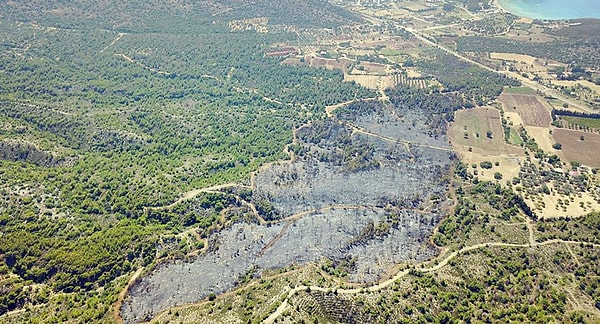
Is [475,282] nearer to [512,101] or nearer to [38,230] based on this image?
[38,230]

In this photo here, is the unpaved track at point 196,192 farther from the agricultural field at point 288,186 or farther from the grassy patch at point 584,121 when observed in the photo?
the grassy patch at point 584,121

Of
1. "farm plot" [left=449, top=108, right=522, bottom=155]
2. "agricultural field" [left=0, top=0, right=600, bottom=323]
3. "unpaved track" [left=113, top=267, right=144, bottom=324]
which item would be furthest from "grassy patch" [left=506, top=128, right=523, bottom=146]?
"unpaved track" [left=113, top=267, right=144, bottom=324]

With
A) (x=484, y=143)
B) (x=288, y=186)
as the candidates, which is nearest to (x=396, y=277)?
(x=288, y=186)

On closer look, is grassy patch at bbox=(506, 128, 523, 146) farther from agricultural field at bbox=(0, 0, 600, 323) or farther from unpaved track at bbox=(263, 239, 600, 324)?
unpaved track at bbox=(263, 239, 600, 324)

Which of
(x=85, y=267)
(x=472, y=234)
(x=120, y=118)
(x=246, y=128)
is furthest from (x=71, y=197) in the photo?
(x=472, y=234)

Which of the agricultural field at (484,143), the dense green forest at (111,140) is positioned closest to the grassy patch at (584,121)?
the agricultural field at (484,143)

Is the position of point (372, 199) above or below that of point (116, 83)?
below
